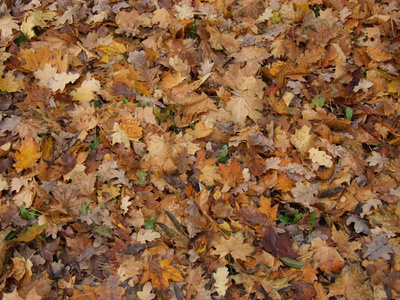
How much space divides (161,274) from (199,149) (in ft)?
3.43

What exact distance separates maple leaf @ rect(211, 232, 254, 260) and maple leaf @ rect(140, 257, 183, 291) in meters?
0.30

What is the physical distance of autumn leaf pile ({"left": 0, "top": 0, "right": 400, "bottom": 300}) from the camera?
234 cm

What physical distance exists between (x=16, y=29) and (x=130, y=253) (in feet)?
8.62

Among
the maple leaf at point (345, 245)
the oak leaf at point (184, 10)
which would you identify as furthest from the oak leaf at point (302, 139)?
the oak leaf at point (184, 10)

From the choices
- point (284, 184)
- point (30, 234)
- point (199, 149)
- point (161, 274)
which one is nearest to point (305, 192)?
point (284, 184)

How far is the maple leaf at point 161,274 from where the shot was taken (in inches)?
88.5

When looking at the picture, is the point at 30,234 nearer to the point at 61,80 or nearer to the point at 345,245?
the point at 61,80

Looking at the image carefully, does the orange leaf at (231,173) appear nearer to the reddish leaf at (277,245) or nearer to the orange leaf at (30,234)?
the reddish leaf at (277,245)

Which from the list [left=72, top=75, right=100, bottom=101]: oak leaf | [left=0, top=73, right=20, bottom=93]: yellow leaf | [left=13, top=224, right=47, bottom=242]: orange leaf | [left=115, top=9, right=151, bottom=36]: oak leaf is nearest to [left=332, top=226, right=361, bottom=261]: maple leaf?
[left=13, top=224, right=47, bottom=242]: orange leaf

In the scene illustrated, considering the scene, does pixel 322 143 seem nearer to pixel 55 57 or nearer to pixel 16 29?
pixel 55 57

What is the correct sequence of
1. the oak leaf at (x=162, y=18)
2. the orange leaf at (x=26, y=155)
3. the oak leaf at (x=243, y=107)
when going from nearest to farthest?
the orange leaf at (x=26, y=155) → the oak leaf at (x=243, y=107) → the oak leaf at (x=162, y=18)

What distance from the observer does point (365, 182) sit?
2.77m

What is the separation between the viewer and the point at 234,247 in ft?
7.79

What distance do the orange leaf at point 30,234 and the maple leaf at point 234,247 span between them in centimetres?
126
